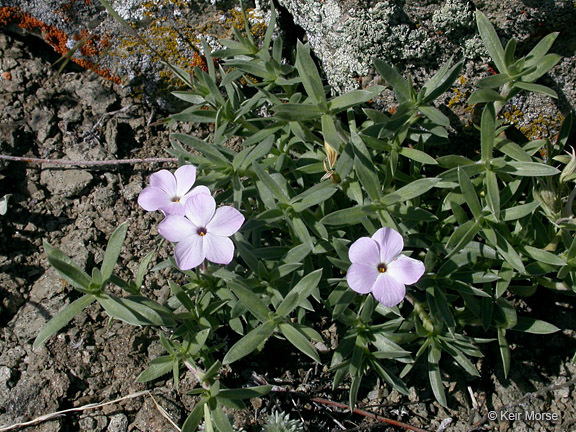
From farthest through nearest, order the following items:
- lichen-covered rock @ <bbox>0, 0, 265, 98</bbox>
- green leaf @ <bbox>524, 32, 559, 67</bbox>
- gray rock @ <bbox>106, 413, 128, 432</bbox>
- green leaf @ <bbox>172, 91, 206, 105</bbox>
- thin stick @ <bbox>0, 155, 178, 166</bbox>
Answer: lichen-covered rock @ <bbox>0, 0, 265, 98</bbox> → thin stick @ <bbox>0, 155, 178, 166</bbox> → green leaf @ <bbox>172, 91, 206, 105</bbox> → gray rock @ <bbox>106, 413, 128, 432</bbox> → green leaf @ <bbox>524, 32, 559, 67</bbox>

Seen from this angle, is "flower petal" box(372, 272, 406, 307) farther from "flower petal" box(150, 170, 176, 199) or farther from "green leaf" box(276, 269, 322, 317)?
"flower petal" box(150, 170, 176, 199)

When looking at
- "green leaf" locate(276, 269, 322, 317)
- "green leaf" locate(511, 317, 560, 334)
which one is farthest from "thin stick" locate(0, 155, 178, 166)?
"green leaf" locate(511, 317, 560, 334)

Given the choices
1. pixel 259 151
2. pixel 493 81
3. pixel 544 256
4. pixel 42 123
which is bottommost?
pixel 544 256

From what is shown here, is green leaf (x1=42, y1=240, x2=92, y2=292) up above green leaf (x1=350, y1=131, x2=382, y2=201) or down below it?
above

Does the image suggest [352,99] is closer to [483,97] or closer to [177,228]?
[483,97]

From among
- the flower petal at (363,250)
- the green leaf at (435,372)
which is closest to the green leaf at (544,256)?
the green leaf at (435,372)

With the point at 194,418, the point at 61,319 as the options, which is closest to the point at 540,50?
the point at 194,418
